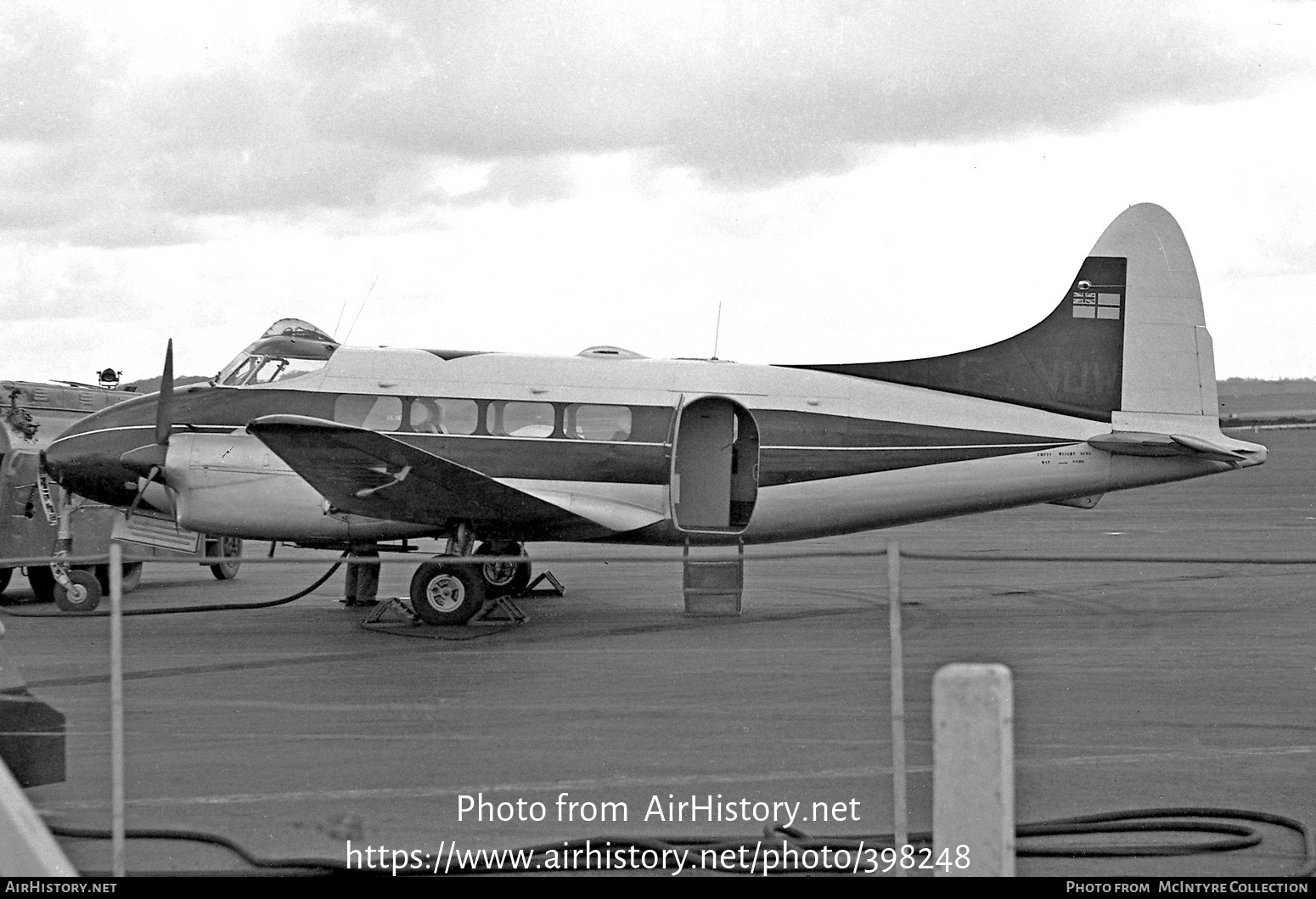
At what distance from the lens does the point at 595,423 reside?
586 inches

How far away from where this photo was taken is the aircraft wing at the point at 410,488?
12.8 m

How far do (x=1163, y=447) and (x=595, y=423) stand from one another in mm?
6706

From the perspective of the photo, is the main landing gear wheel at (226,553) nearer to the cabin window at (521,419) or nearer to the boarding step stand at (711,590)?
the cabin window at (521,419)

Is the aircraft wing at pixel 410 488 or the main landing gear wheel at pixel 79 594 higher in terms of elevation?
the aircraft wing at pixel 410 488

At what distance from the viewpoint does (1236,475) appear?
57.2 meters

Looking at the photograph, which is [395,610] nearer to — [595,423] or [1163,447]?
[595,423]

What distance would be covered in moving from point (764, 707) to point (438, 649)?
252 inches

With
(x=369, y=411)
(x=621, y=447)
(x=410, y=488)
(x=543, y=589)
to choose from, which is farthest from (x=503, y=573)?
(x=369, y=411)

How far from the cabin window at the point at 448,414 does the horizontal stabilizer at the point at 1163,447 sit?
7287 mm

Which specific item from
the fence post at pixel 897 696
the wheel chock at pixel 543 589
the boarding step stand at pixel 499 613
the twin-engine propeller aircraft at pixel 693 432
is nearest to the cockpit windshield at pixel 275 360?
the twin-engine propeller aircraft at pixel 693 432

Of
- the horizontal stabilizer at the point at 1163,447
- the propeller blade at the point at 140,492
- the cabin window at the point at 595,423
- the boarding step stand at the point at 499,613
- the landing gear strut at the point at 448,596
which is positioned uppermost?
the cabin window at the point at 595,423

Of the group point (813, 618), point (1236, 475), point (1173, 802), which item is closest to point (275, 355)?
point (813, 618)

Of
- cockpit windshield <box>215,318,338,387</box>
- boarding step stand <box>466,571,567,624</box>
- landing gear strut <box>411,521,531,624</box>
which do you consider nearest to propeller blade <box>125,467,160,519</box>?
cockpit windshield <box>215,318,338,387</box>

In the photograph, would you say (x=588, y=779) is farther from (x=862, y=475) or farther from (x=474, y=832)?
(x=862, y=475)
